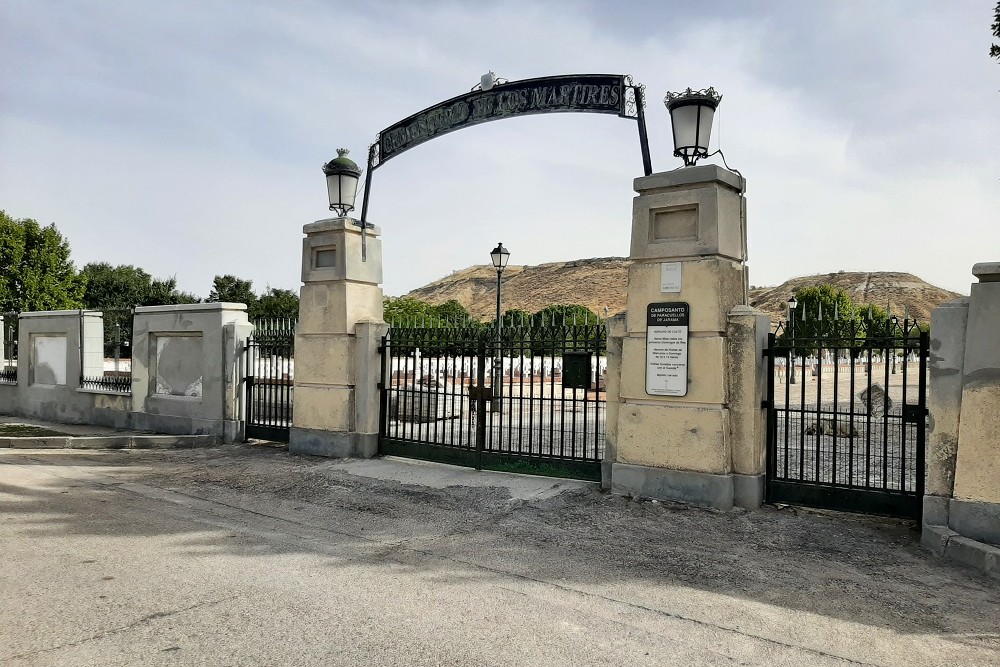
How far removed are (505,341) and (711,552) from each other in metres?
3.92

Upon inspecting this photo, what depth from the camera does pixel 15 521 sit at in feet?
21.6

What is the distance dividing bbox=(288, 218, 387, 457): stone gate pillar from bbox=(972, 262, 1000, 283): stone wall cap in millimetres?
7406

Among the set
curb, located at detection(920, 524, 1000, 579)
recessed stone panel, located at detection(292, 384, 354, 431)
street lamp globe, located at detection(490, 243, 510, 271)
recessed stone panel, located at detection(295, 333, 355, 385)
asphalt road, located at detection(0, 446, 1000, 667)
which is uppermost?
street lamp globe, located at detection(490, 243, 510, 271)

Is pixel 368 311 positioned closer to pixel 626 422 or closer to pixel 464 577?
pixel 626 422

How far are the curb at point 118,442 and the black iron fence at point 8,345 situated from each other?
665 centimetres

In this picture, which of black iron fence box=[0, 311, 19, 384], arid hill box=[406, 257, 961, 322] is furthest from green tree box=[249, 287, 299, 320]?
arid hill box=[406, 257, 961, 322]

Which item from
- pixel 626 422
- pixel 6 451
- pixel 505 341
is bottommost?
pixel 6 451

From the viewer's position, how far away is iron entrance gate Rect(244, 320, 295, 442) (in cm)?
1180

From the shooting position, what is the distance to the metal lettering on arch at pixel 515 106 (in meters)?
8.53

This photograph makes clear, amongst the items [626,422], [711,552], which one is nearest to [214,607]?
[711,552]

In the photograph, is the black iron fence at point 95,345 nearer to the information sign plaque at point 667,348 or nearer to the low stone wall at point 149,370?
the low stone wall at point 149,370

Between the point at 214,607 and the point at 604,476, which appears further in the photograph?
the point at 604,476

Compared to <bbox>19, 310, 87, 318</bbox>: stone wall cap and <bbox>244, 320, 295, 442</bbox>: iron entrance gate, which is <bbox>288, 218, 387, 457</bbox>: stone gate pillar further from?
<bbox>19, 310, 87, 318</bbox>: stone wall cap

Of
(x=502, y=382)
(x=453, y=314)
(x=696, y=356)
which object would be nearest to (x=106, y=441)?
(x=502, y=382)
